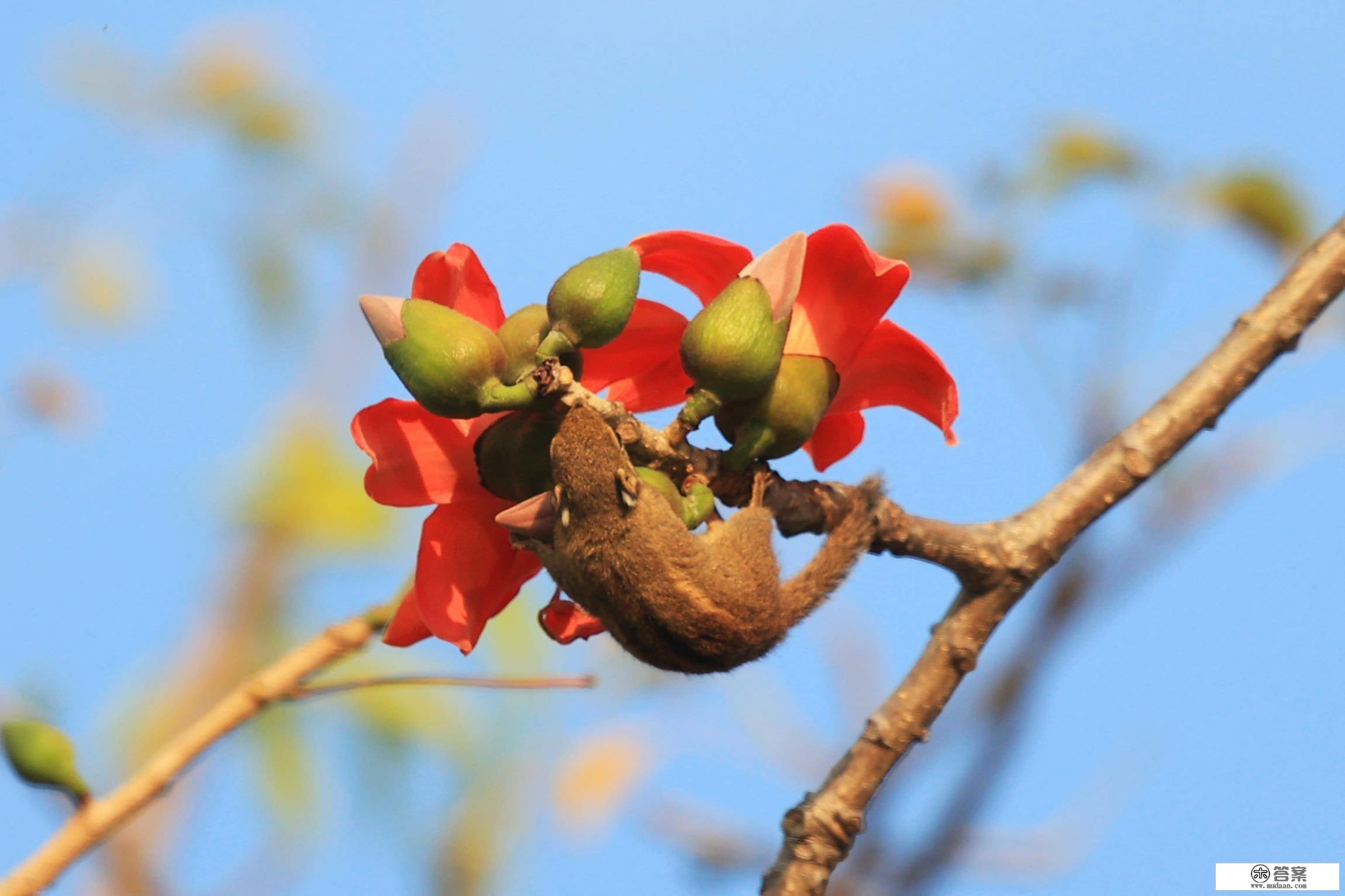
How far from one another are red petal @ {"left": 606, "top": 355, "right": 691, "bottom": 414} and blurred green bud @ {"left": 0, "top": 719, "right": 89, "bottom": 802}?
79 centimetres

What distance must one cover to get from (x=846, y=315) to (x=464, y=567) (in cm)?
57

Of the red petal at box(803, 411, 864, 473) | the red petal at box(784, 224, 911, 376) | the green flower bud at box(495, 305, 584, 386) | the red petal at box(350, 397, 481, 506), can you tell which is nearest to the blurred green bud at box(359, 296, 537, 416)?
the green flower bud at box(495, 305, 584, 386)

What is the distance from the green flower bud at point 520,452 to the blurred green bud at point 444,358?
0.06 meters

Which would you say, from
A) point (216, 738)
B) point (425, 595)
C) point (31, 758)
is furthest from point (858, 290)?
point (31, 758)

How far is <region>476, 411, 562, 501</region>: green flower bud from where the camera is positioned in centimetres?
155

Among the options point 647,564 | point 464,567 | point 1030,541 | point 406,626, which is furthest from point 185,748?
point 1030,541

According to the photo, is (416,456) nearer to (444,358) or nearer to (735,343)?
(444,358)

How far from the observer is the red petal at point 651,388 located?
177cm

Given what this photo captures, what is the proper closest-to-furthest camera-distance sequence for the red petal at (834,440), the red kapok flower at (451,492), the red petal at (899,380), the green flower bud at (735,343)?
1. the green flower bud at (735,343)
2. the red kapok flower at (451,492)
3. the red petal at (899,380)
4. the red petal at (834,440)

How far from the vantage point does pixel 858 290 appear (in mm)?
1677

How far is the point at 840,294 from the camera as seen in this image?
169 centimetres

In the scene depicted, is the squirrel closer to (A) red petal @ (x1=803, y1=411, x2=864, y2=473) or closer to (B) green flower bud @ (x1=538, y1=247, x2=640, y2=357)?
(B) green flower bud @ (x1=538, y1=247, x2=640, y2=357)

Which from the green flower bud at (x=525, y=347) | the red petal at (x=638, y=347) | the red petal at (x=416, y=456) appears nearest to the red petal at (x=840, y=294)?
the red petal at (x=638, y=347)

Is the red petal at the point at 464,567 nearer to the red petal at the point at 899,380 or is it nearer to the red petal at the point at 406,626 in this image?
the red petal at the point at 406,626
